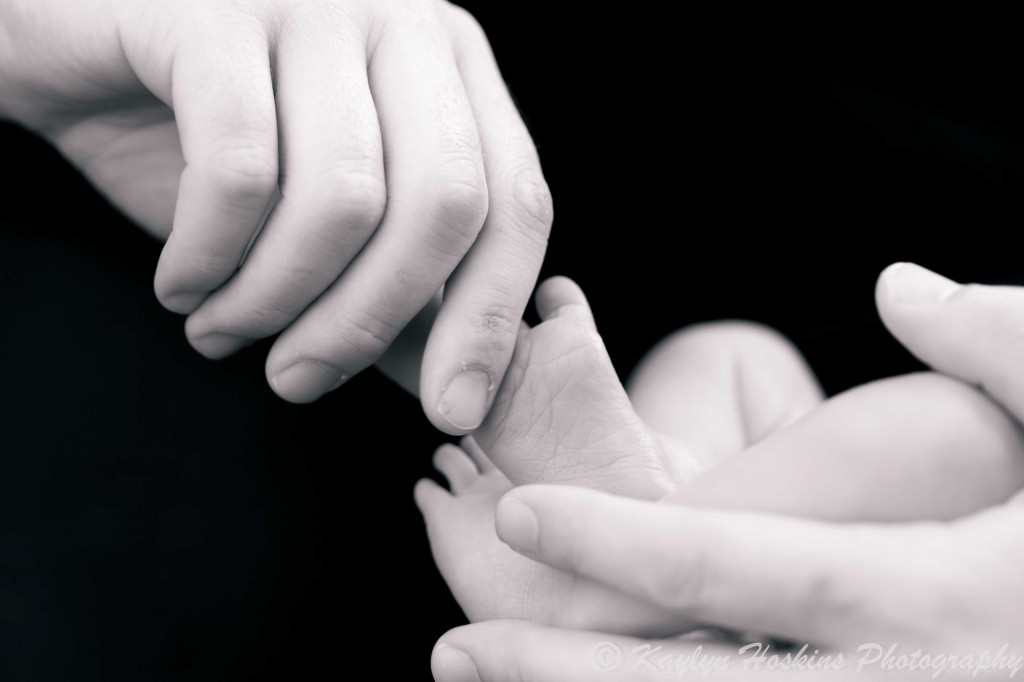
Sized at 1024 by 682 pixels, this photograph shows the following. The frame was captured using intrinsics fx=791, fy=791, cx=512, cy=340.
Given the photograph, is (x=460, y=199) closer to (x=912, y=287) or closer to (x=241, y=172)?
(x=241, y=172)

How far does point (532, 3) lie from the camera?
1210 mm

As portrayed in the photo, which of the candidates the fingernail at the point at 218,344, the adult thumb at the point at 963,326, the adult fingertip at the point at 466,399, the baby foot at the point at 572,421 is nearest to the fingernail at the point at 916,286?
the adult thumb at the point at 963,326

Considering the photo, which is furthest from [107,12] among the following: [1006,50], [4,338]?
[1006,50]

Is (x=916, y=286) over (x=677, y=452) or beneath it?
over

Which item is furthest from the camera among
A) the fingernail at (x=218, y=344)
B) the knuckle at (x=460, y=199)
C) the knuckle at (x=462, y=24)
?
the knuckle at (x=462, y=24)

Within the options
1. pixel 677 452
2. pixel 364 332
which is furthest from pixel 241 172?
pixel 677 452

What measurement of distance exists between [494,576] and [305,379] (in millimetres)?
256

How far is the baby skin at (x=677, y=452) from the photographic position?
61cm

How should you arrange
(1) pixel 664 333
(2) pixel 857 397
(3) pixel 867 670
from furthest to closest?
(1) pixel 664 333 < (2) pixel 857 397 < (3) pixel 867 670

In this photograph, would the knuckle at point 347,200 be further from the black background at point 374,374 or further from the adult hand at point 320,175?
the black background at point 374,374

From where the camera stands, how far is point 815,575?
534 millimetres

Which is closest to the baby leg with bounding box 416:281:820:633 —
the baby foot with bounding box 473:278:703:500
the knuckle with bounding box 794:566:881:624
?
the baby foot with bounding box 473:278:703:500

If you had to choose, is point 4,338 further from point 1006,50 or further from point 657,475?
point 1006,50

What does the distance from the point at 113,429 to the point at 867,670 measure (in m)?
0.65
